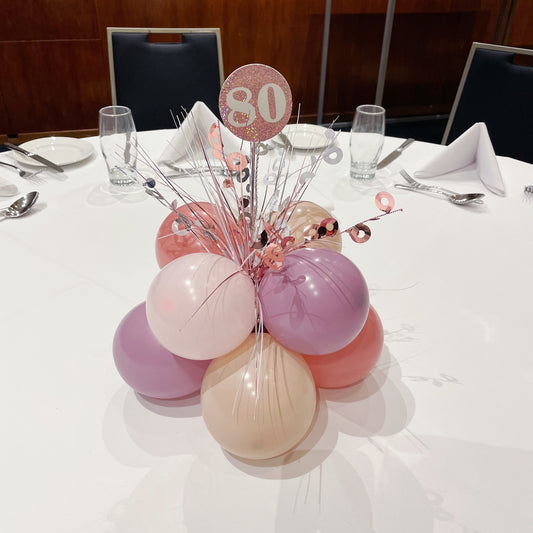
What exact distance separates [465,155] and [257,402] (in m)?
0.97

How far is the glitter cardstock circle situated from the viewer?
612mm

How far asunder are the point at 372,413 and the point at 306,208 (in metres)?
0.30

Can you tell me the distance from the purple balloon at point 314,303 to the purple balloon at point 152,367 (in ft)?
0.41

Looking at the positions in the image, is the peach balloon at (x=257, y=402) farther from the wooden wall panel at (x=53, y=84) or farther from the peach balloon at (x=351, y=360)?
the wooden wall panel at (x=53, y=84)

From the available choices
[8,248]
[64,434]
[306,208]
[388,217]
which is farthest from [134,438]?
[388,217]

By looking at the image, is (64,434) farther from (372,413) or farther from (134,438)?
(372,413)

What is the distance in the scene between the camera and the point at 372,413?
2.09 feet

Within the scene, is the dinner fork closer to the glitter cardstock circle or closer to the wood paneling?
the glitter cardstock circle

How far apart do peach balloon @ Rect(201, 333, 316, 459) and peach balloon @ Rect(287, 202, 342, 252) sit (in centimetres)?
19

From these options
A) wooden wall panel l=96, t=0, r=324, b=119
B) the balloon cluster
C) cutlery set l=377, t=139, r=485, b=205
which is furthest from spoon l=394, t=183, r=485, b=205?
wooden wall panel l=96, t=0, r=324, b=119

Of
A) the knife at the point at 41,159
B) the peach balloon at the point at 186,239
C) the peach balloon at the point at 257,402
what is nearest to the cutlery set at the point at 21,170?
the knife at the point at 41,159

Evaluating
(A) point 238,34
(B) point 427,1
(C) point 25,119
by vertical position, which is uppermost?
(B) point 427,1

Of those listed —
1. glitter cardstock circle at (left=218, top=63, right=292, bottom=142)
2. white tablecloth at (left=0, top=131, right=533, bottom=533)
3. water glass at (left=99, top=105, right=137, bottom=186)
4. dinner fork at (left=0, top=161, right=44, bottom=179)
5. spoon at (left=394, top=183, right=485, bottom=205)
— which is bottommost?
white tablecloth at (left=0, top=131, right=533, bottom=533)

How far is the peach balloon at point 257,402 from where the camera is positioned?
540 mm
